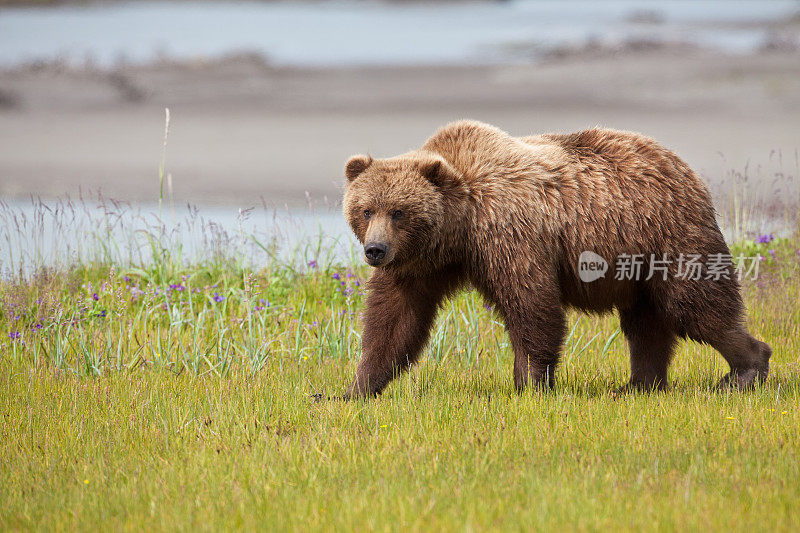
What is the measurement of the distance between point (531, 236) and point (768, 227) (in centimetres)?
560

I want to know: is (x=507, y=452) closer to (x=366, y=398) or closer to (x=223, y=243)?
(x=366, y=398)

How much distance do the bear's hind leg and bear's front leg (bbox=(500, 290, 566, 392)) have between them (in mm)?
925

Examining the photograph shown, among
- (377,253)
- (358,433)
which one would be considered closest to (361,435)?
(358,433)

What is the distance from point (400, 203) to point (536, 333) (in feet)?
4.19

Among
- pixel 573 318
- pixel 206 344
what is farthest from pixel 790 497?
pixel 206 344

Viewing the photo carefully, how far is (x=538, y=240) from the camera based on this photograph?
578 cm

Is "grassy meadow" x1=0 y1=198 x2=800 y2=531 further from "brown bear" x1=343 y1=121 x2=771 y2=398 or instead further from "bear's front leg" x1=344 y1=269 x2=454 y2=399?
"brown bear" x1=343 y1=121 x2=771 y2=398

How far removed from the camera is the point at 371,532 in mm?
3621

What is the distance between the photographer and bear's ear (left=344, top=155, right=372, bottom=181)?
18.8 feet

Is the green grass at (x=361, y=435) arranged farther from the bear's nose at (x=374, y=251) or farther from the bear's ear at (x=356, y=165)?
the bear's ear at (x=356, y=165)

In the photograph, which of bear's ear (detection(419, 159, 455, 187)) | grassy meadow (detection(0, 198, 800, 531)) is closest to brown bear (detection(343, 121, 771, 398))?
bear's ear (detection(419, 159, 455, 187))

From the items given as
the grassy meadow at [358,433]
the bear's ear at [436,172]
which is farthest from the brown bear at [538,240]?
A: the grassy meadow at [358,433]

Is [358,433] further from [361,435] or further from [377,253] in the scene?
[377,253]

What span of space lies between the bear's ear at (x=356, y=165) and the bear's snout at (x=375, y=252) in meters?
0.68
